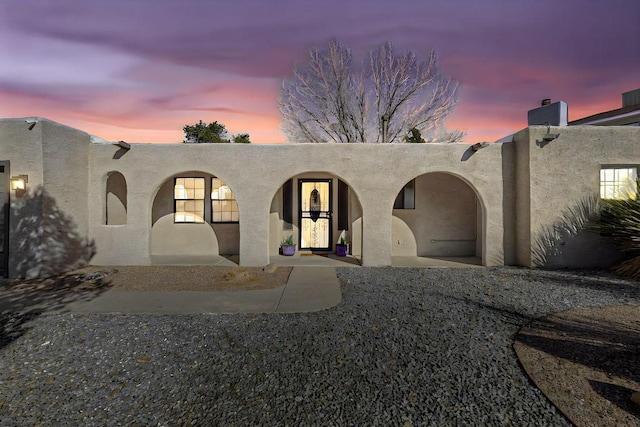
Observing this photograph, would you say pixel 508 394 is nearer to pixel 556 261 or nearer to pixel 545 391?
pixel 545 391

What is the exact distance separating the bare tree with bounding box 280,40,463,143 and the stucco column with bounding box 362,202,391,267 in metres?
12.1

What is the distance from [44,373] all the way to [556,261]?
10.5 metres

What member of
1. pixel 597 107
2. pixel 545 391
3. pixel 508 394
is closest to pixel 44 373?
pixel 508 394

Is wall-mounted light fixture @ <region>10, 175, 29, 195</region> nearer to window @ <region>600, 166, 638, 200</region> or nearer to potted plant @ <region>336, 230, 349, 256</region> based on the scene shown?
potted plant @ <region>336, 230, 349, 256</region>

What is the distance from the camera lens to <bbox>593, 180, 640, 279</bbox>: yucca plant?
7191 mm

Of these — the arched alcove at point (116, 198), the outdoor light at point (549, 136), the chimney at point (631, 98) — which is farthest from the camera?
the chimney at point (631, 98)

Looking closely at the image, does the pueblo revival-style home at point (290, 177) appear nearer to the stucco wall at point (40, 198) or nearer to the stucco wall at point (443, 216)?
the stucco wall at point (40, 198)

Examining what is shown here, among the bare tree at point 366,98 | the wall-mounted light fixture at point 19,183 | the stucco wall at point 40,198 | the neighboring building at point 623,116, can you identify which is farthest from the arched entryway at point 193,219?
the neighboring building at point 623,116

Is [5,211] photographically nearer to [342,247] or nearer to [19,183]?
[19,183]

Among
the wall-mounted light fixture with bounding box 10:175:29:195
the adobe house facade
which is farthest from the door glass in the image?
the wall-mounted light fixture with bounding box 10:175:29:195

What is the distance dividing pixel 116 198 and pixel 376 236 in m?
8.71

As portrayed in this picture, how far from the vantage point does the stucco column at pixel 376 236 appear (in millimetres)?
8484

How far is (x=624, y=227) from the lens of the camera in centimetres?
741

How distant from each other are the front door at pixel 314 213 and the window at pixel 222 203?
2378 mm
